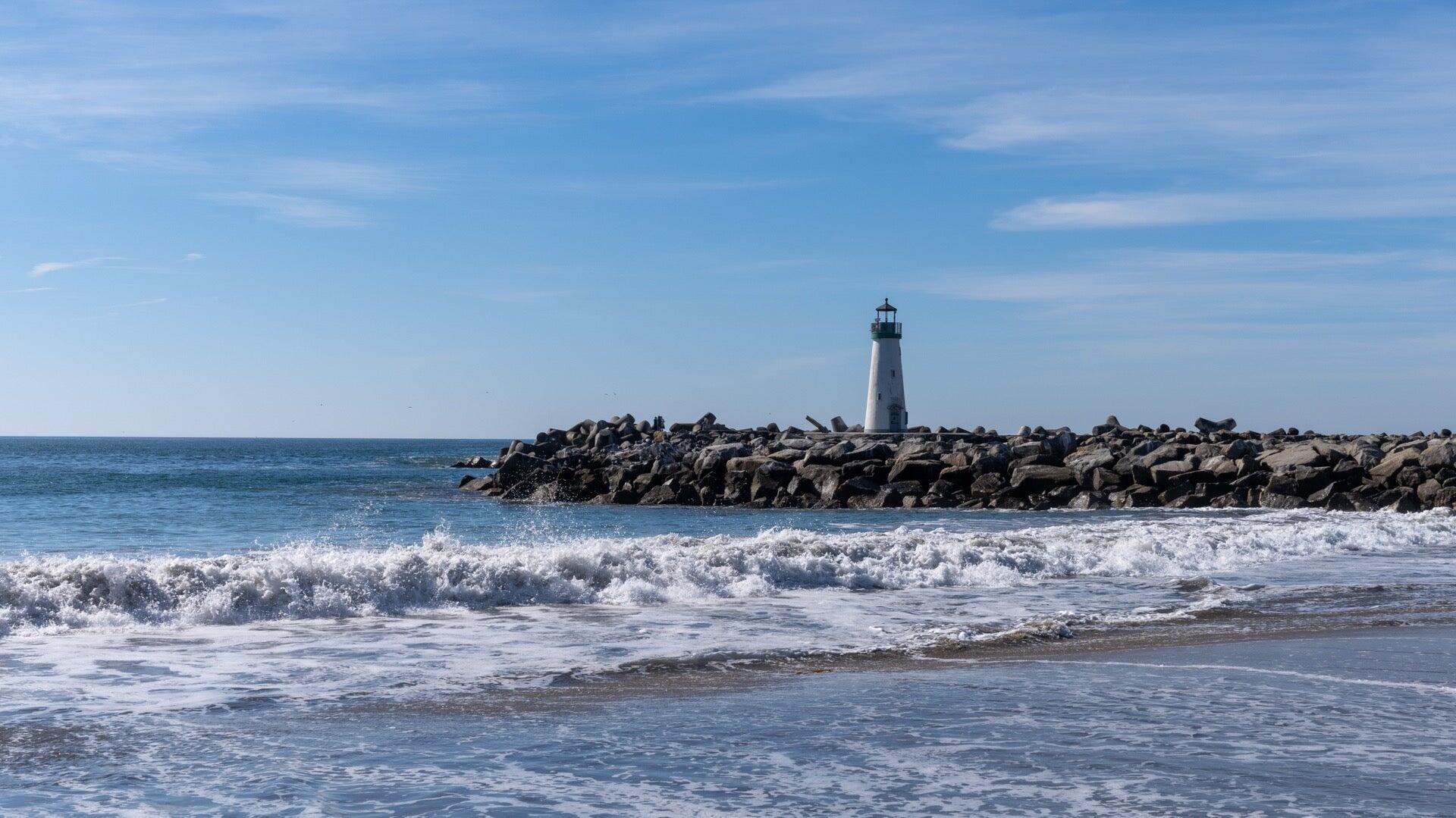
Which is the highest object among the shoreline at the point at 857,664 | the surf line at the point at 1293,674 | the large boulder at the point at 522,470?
the large boulder at the point at 522,470

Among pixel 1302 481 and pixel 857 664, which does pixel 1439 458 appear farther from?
pixel 857 664

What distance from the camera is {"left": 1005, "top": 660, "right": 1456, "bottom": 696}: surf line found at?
7.63 meters

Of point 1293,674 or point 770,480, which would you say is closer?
point 1293,674

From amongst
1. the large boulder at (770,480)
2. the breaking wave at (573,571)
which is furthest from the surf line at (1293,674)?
the large boulder at (770,480)

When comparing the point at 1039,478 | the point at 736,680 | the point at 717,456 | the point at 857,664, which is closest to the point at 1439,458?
the point at 1039,478

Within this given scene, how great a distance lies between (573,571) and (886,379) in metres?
31.6

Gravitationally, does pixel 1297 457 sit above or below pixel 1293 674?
above

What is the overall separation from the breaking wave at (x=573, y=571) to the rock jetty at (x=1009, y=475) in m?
8.52

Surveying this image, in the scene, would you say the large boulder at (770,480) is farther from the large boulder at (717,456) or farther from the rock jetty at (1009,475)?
the large boulder at (717,456)

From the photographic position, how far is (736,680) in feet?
26.5

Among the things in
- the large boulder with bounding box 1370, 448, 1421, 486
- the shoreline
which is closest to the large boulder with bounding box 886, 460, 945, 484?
the large boulder with bounding box 1370, 448, 1421, 486

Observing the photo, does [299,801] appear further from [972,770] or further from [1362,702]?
[1362,702]

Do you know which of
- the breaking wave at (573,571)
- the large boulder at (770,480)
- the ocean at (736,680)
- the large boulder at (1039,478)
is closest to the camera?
the ocean at (736,680)

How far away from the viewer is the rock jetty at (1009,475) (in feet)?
88.8
